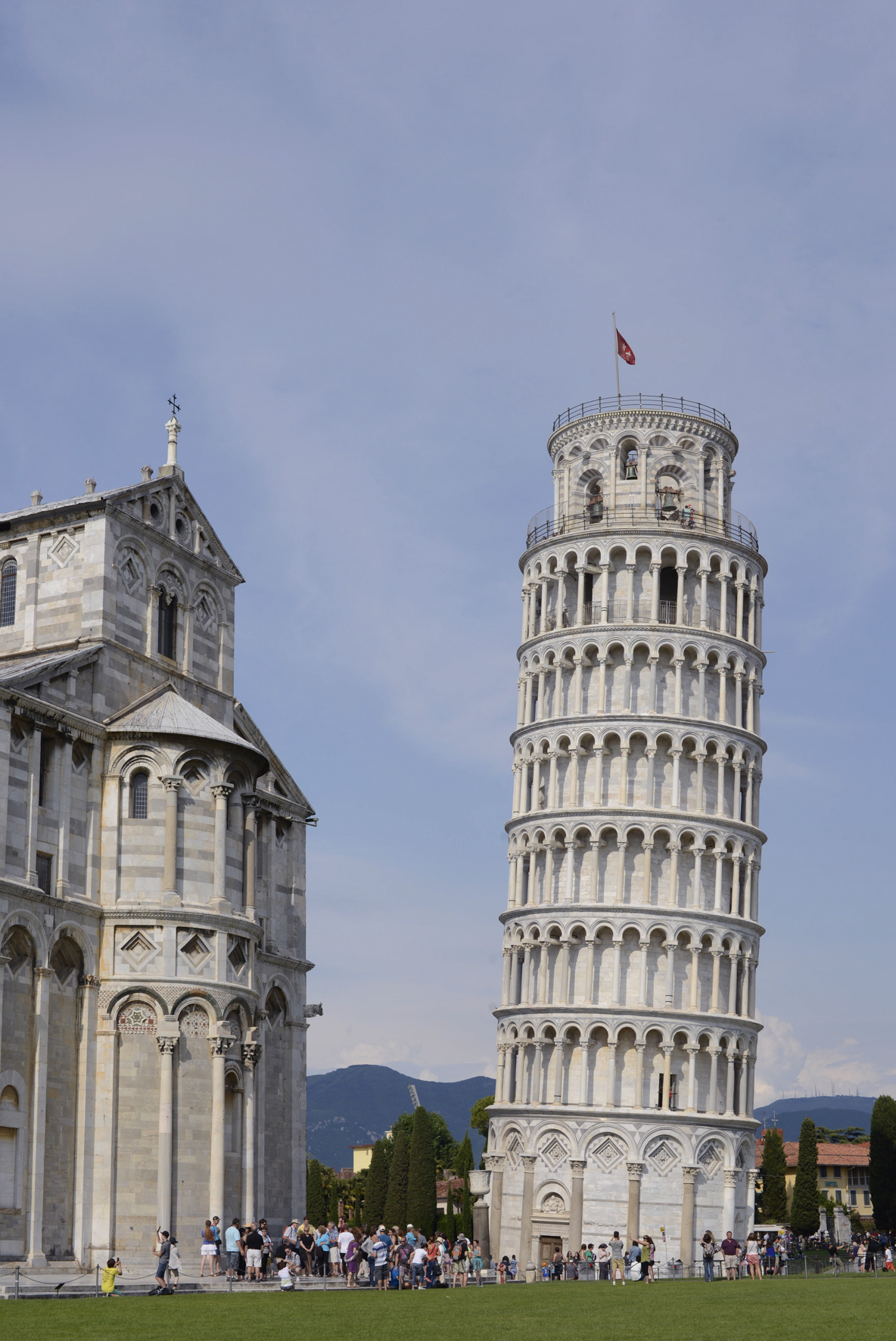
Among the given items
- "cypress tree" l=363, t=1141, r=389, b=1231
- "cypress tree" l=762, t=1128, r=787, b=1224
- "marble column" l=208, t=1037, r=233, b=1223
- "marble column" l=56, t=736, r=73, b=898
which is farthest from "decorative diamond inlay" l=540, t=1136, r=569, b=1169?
"marble column" l=56, t=736, r=73, b=898

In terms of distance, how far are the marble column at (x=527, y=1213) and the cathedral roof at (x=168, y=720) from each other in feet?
125

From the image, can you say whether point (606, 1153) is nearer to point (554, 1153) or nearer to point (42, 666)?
point (554, 1153)

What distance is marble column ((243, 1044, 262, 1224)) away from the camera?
44.4 meters

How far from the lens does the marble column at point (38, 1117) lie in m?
39.8

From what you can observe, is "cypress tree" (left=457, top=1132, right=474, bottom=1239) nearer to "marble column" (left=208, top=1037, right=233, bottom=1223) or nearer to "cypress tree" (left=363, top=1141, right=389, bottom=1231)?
"cypress tree" (left=363, top=1141, right=389, bottom=1231)

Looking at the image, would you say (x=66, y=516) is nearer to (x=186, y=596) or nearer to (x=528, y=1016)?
(x=186, y=596)

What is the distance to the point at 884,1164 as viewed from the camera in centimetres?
9931

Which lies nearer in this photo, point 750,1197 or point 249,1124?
point 249,1124

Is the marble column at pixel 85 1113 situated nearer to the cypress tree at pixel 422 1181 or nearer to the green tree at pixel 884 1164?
the cypress tree at pixel 422 1181

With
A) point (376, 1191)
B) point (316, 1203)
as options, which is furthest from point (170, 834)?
point (376, 1191)

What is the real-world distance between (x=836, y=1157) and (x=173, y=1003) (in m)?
115

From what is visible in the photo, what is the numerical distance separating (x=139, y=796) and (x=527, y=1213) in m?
40.6

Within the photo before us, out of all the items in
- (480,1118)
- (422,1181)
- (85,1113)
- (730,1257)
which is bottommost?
Answer: (480,1118)

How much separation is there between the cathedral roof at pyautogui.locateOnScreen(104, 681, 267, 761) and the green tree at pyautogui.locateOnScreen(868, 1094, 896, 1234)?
63.1m
